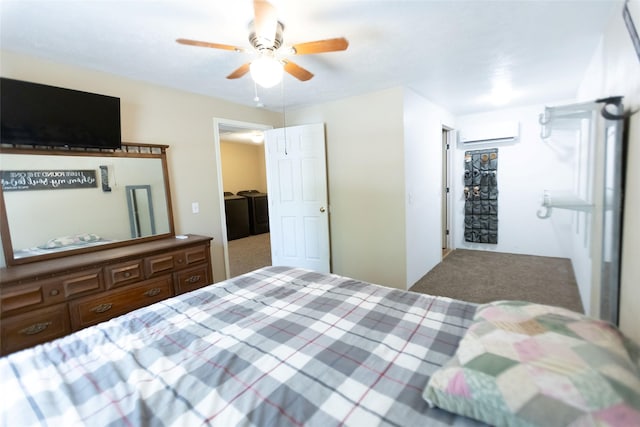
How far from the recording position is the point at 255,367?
40.0 inches

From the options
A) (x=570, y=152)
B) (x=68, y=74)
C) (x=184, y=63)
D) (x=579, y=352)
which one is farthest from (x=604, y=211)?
(x=68, y=74)

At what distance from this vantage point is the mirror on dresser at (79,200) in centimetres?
201

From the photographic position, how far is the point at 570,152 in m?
3.90

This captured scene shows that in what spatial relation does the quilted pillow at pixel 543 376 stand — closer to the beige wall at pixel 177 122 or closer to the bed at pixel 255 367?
the bed at pixel 255 367

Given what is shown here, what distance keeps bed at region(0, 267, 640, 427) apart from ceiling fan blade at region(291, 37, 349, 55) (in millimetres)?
1379

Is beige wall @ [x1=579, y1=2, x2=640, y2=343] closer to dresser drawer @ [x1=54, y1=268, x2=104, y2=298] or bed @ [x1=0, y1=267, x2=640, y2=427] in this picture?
bed @ [x1=0, y1=267, x2=640, y2=427]

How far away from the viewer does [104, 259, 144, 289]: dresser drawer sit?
211 centimetres

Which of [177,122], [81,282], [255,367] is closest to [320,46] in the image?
[255,367]

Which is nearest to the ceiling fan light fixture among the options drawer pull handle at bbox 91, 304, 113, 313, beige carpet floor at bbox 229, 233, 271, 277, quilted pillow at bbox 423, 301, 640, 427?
quilted pillow at bbox 423, 301, 640, 427

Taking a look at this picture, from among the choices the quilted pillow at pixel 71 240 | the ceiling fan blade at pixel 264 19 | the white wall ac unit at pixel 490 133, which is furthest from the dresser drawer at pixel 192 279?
the white wall ac unit at pixel 490 133

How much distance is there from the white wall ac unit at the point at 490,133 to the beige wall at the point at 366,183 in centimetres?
220

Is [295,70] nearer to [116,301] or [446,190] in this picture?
[116,301]

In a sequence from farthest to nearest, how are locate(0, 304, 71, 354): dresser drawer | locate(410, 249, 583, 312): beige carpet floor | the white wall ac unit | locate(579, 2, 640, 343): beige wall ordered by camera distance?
1. the white wall ac unit
2. locate(410, 249, 583, 312): beige carpet floor
3. locate(0, 304, 71, 354): dresser drawer
4. locate(579, 2, 640, 343): beige wall

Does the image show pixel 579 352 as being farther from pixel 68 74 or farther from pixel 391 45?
pixel 68 74
